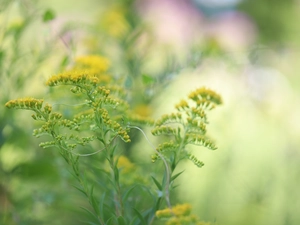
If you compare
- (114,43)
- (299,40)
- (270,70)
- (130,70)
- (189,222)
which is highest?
(299,40)

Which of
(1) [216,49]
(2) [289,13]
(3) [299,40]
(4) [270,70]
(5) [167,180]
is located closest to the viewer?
(5) [167,180]

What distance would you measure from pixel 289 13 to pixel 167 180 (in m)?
3.86

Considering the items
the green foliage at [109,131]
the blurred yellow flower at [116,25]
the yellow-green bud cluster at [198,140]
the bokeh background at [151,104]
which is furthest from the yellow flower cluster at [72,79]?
the blurred yellow flower at [116,25]

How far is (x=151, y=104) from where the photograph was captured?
1124 mm

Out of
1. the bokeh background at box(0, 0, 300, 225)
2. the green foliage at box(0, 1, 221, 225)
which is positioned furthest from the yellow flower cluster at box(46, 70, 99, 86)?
the bokeh background at box(0, 0, 300, 225)

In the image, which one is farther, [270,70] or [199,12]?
[199,12]

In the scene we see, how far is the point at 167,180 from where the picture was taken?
543 millimetres

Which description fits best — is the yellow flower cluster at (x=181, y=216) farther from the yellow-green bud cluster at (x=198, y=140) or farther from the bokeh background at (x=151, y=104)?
the bokeh background at (x=151, y=104)

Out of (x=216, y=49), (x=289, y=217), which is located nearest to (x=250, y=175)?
(x=289, y=217)

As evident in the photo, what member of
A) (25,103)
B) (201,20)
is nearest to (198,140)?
(25,103)

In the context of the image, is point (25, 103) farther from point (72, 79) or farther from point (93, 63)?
point (93, 63)

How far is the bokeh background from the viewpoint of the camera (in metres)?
0.96

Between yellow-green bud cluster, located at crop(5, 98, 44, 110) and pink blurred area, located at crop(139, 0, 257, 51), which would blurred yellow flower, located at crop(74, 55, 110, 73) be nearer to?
yellow-green bud cluster, located at crop(5, 98, 44, 110)

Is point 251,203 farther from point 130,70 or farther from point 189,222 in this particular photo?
point 189,222
